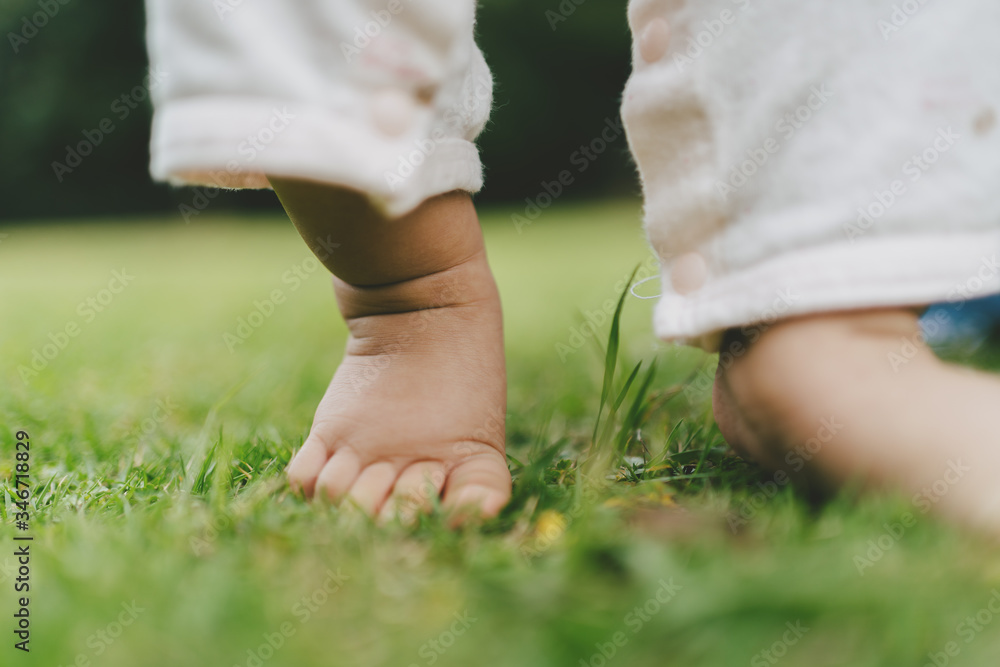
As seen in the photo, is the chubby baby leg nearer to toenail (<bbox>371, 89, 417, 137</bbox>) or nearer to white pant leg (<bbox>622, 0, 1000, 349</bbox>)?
white pant leg (<bbox>622, 0, 1000, 349</bbox>)

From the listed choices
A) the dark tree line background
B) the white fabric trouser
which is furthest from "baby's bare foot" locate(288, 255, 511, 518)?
the dark tree line background

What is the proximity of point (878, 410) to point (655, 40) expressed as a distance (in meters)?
0.44

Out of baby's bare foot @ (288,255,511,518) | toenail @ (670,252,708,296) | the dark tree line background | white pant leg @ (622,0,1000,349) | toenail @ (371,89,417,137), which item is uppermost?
toenail @ (371,89,417,137)

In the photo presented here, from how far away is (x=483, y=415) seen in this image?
37.8 inches

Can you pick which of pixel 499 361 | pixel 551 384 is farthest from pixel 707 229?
pixel 551 384

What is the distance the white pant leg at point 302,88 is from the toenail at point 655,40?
0.71 feet

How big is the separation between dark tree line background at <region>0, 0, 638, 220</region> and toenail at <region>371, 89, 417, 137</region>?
41.0ft

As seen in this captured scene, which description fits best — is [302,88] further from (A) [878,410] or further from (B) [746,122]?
(A) [878,410]

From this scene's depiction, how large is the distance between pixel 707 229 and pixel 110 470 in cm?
76

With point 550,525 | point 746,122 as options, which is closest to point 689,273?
point 746,122

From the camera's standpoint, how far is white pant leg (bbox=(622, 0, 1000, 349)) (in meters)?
0.78

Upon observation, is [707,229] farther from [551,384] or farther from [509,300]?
[509,300]

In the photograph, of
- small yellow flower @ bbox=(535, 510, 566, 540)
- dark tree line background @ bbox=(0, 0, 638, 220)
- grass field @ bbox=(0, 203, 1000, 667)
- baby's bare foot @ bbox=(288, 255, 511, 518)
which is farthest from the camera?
dark tree line background @ bbox=(0, 0, 638, 220)

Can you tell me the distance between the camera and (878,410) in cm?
77
